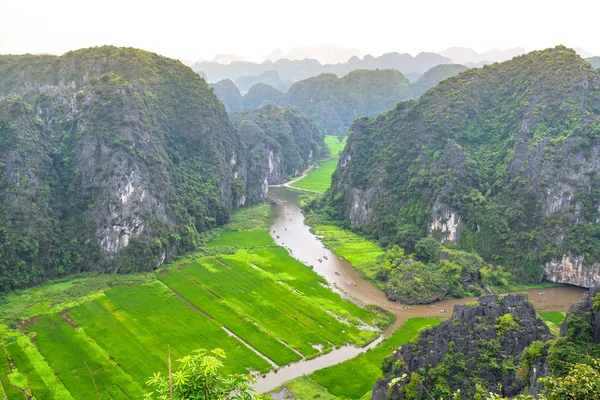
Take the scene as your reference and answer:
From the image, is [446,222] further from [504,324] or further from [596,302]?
[596,302]

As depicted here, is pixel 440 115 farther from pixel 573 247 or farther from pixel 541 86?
pixel 573 247

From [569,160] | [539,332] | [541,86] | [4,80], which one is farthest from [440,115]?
[4,80]

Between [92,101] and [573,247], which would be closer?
[573,247]

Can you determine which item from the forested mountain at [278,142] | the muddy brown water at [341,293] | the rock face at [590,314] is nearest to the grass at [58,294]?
the muddy brown water at [341,293]

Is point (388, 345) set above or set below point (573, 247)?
below

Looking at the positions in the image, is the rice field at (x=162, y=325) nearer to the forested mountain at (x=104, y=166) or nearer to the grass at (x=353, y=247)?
the forested mountain at (x=104, y=166)

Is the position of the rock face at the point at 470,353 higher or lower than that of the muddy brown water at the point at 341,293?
higher

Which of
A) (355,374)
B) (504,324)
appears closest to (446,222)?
(355,374)

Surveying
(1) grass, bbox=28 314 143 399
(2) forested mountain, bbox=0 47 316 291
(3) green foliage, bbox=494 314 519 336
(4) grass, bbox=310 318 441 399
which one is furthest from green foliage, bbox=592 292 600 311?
(2) forested mountain, bbox=0 47 316 291
